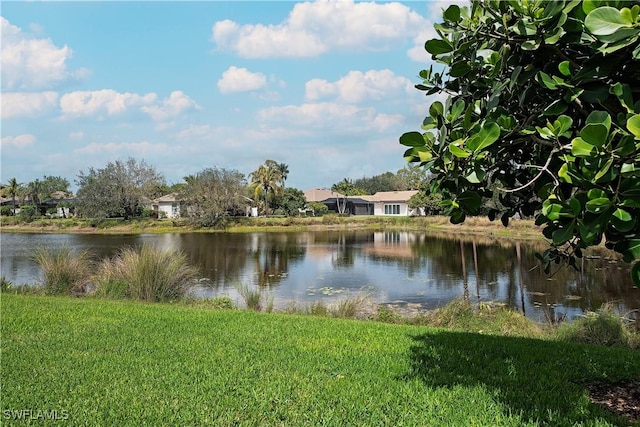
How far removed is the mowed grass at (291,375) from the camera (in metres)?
3.51

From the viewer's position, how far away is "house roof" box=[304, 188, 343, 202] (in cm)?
7362

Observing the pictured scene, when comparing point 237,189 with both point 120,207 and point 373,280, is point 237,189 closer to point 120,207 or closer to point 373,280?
point 120,207

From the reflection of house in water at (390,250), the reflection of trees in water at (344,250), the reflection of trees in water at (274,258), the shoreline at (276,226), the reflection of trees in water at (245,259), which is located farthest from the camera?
the shoreline at (276,226)

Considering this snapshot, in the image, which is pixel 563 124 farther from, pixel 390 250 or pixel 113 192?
pixel 113 192

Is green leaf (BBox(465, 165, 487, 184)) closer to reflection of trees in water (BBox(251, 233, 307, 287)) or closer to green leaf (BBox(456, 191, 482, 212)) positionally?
green leaf (BBox(456, 191, 482, 212))

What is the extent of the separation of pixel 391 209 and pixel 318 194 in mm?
15149

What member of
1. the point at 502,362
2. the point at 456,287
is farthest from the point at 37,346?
the point at 456,287

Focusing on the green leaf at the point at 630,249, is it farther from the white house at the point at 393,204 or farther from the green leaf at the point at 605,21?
the white house at the point at 393,204

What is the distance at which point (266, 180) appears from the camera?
5866cm

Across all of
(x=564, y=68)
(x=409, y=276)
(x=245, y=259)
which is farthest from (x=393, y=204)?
(x=564, y=68)

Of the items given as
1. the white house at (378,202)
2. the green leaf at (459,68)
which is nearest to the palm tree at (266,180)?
the white house at (378,202)

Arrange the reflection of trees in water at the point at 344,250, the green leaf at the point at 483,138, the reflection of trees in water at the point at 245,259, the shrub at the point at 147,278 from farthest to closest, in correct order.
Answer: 1. the reflection of trees in water at the point at 344,250
2. the reflection of trees in water at the point at 245,259
3. the shrub at the point at 147,278
4. the green leaf at the point at 483,138

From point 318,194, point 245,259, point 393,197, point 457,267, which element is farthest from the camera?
point 318,194

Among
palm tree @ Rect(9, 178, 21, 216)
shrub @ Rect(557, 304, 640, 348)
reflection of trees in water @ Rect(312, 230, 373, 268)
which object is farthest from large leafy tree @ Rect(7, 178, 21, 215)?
shrub @ Rect(557, 304, 640, 348)
